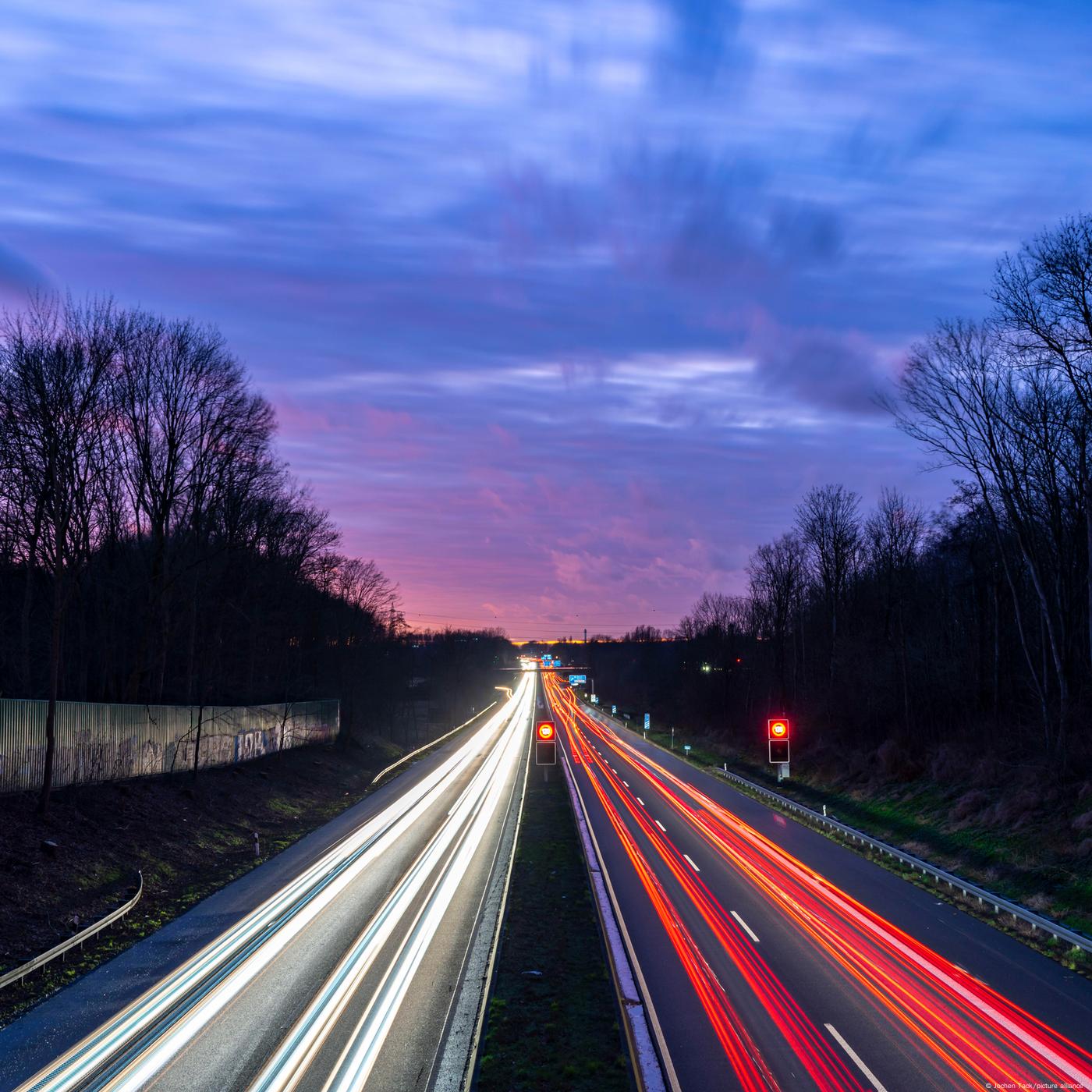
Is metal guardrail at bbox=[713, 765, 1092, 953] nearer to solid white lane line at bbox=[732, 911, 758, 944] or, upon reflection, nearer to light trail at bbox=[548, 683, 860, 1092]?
solid white lane line at bbox=[732, 911, 758, 944]

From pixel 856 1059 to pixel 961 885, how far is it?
40.8ft

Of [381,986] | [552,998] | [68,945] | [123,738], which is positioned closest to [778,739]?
[552,998]

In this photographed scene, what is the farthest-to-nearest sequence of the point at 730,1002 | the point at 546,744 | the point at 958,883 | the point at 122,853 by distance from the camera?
the point at 546,744 → the point at 122,853 → the point at 958,883 → the point at 730,1002

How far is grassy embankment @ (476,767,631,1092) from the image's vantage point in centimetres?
1211

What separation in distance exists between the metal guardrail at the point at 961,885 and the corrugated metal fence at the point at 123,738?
26035 mm

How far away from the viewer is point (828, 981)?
16016 mm

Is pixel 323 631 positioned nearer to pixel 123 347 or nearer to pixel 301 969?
pixel 123 347

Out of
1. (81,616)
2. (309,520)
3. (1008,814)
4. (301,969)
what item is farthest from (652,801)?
(309,520)

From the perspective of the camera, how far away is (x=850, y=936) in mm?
19000

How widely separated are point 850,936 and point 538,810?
68.8 ft

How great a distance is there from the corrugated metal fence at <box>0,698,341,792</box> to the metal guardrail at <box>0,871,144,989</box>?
20.2 feet

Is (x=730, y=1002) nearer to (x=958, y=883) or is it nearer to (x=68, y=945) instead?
(x=958, y=883)

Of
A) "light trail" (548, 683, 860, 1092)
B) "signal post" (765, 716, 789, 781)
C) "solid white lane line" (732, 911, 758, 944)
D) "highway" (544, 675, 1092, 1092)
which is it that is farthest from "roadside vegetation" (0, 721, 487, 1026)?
"signal post" (765, 716, 789, 781)

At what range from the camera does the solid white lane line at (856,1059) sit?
11789 mm
